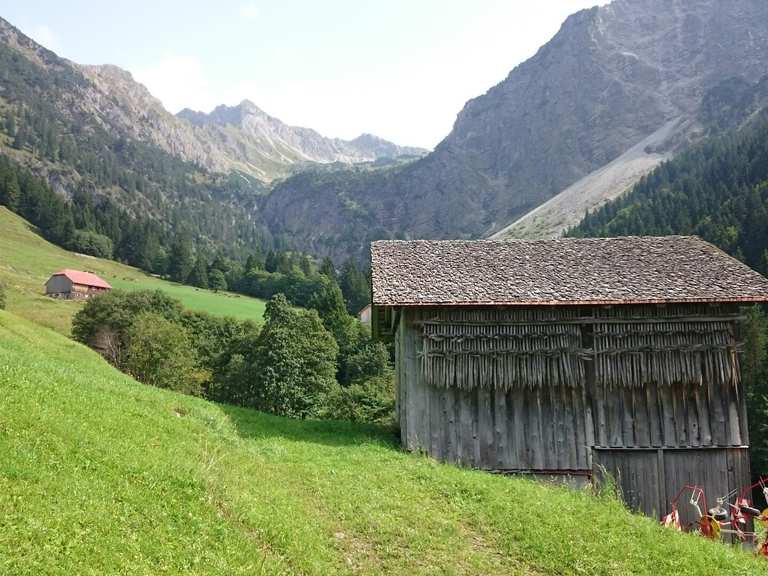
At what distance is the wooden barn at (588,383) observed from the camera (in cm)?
1861

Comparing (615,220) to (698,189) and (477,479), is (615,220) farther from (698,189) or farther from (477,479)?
(477,479)

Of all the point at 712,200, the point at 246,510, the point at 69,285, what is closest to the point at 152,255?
the point at 69,285

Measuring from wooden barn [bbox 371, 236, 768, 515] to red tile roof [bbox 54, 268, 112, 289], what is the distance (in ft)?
289

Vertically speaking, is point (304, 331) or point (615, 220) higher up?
point (615, 220)

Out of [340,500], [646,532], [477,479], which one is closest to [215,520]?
[340,500]

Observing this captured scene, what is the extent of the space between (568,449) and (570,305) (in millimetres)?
4841

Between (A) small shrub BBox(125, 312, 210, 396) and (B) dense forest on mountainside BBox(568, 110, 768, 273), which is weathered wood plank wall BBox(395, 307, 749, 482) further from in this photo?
(B) dense forest on mountainside BBox(568, 110, 768, 273)

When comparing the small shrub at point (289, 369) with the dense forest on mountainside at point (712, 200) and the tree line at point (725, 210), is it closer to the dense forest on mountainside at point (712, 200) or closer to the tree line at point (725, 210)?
the tree line at point (725, 210)

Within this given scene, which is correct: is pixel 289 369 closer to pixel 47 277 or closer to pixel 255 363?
pixel 255 363

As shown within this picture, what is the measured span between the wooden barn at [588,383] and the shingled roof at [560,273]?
0.37 ft

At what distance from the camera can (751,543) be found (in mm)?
18109

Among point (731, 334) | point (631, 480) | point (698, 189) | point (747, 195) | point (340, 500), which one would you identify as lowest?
point (631, 480)

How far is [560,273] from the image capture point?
20391 mm

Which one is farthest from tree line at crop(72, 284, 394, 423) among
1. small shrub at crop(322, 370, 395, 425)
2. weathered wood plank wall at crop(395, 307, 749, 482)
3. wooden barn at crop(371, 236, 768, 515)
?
wooden barn at crop(371, 236, 768, 515)
